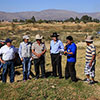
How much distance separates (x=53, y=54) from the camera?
565cm

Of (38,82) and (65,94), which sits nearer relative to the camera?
(65,94)

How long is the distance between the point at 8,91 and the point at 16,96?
39 centimetres

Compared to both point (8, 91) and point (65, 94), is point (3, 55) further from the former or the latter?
point (65, 94)

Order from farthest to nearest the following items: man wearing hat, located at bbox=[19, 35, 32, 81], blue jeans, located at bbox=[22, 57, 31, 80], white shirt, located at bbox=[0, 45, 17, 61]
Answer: blue jeans, located at bbox=[22, 57, 31, 80]
man wearing hat, located at bbox=[19, 35, 32, 81]
white shirt, located at bbox=[0, 45, 17, 61]

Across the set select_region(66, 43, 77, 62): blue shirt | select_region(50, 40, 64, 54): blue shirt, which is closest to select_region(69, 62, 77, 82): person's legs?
select_region(66, 43, 77, 62): blue shirt

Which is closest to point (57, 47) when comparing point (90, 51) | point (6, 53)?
point (90, 51)

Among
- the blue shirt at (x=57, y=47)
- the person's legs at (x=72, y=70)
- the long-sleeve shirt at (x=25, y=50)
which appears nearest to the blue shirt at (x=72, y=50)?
the person's legs at (x=72, y=70)

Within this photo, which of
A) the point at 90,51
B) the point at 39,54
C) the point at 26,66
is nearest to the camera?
the point at 90,51

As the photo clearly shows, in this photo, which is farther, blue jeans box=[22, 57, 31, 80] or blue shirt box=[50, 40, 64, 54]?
blue jeans box=[22, 57, 31, 80]

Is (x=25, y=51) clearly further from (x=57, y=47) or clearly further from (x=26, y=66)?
(x=57, y=47)

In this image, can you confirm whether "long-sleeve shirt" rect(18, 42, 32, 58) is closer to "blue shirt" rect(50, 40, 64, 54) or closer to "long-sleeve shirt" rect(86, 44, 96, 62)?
"blue shirt" rect(50, 40, 64, 54)

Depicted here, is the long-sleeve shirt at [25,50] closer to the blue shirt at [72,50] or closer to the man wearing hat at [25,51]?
the man wearing hat at [25,51]

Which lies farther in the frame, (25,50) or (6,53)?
(25,50)

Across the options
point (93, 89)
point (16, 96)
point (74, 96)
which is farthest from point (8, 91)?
point (93, 89)
